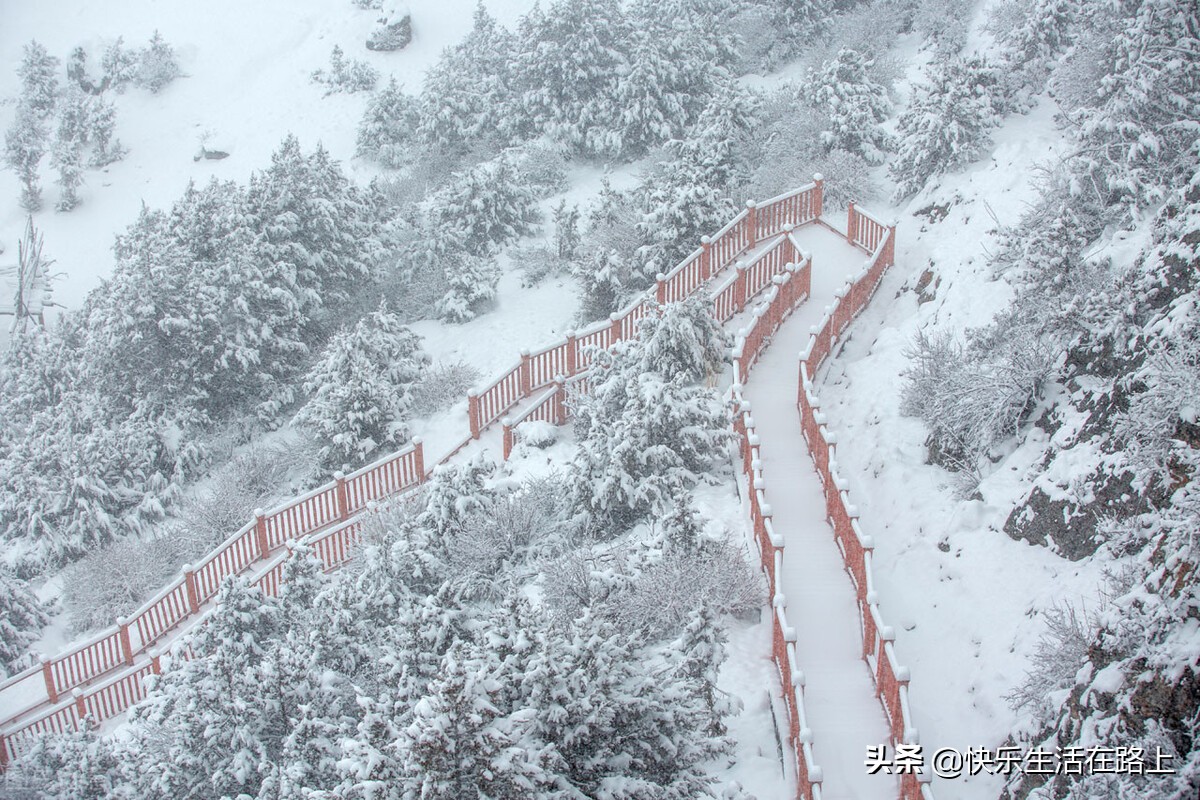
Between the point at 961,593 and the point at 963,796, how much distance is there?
2.54 metres

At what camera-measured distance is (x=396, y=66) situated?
37.5m

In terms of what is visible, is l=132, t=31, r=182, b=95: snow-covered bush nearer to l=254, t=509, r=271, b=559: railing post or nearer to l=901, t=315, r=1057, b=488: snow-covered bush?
l=254, t=509, r=271, b=559: railing post

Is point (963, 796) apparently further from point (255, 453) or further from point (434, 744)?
point (255, 453)

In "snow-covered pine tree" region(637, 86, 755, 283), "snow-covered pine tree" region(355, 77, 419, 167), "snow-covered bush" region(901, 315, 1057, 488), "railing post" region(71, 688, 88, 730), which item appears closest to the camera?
"snow-covered bush" region(901, 315, 1057, 488)

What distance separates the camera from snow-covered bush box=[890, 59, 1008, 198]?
19.9 metres

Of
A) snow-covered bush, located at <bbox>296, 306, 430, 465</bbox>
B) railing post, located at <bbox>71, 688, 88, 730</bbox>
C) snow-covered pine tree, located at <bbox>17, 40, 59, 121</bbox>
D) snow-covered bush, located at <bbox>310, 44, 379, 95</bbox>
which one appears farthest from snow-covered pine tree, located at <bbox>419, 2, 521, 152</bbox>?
railing post, located at <bbox>71, 688, 88, 730</bbox>

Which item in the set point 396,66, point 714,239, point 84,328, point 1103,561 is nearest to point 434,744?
point 1103,561

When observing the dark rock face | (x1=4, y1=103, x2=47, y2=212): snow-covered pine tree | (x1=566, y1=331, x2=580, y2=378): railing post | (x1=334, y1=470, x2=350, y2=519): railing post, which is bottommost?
(x1=334, y1=470, x2=350, y2=519): railing post

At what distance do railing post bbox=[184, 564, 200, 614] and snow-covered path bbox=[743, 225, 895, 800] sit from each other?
823 cm

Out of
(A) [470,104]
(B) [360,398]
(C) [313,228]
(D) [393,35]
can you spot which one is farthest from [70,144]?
(B) [360,398]

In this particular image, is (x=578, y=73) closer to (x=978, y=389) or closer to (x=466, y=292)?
(x=466, y=292)

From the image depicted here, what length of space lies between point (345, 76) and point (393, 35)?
2464 mm

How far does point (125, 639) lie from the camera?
1484 cm

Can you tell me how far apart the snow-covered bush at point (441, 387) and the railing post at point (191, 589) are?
19.7ft
